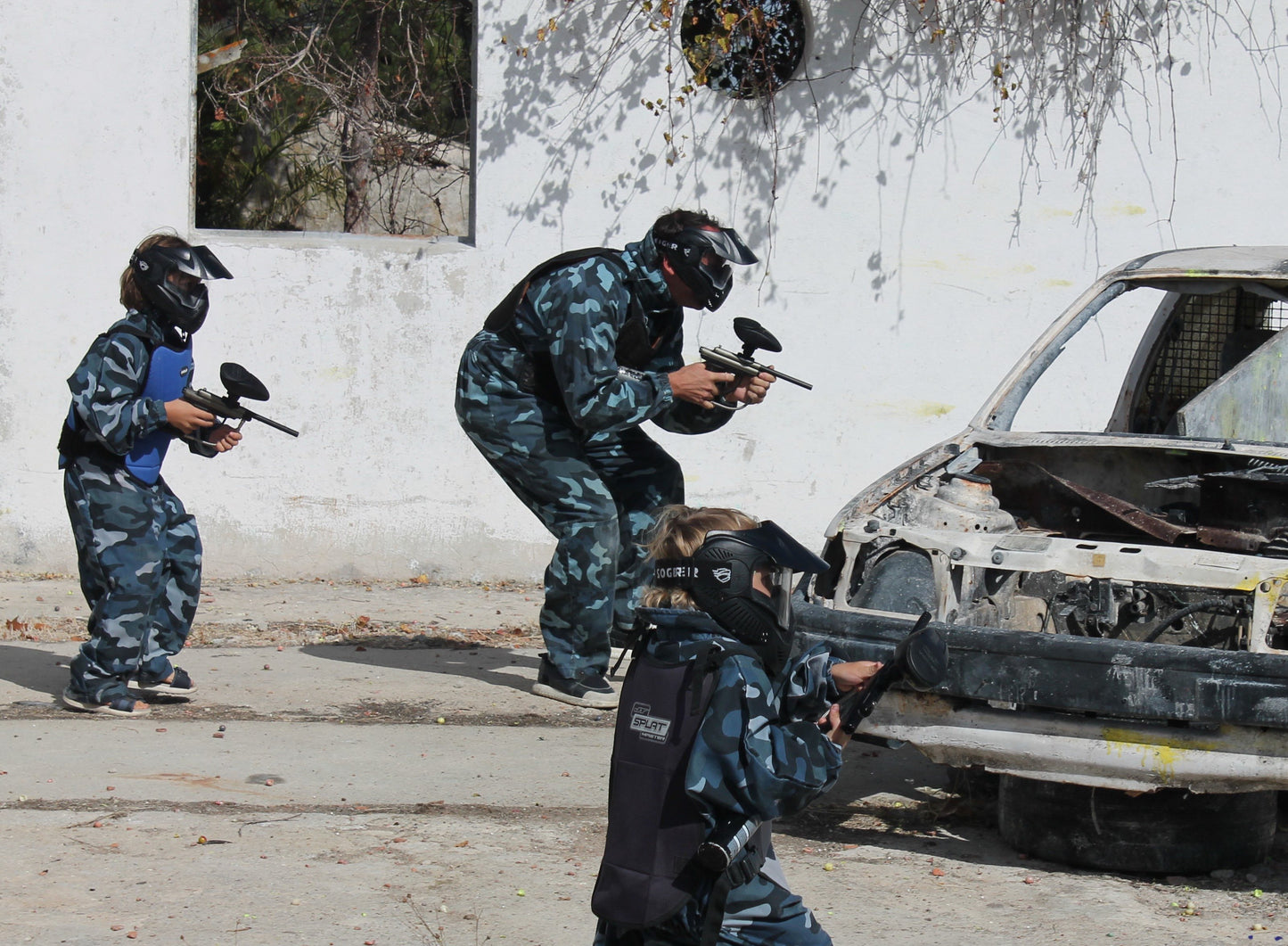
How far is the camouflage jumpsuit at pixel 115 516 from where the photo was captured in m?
5.25

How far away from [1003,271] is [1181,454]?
2857 millimetres

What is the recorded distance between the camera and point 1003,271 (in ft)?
26.3

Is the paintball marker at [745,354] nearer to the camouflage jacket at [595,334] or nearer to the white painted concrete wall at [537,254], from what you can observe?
the camouflage jacket at [595,334]

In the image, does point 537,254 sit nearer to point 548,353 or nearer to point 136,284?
point 548,353

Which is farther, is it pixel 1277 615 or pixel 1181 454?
pixel 1181 454

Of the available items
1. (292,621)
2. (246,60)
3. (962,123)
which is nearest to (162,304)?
(292,621)

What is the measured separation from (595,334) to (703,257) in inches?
18.5

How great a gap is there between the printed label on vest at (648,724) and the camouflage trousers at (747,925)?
0.28m

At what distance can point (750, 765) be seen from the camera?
99.9 inches

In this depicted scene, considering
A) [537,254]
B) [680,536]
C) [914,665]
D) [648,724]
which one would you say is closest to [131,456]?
[537,254]

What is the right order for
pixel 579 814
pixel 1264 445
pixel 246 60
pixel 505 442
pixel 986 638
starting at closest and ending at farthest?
1. pixel 986 638
2. pixel 579 814
3. pixel 1264 445
4. pixel 505 442
5. pixel 246 60

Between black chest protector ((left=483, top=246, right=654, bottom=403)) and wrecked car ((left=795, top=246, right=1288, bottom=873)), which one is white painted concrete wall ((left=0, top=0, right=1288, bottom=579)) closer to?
wrecked car ((left=795, top=246, right=1288, bottom=873))

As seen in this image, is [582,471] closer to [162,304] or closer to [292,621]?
[162,304]

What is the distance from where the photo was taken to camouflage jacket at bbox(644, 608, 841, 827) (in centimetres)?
253
